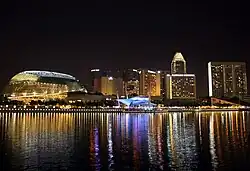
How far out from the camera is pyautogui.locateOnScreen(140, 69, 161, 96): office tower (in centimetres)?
17500

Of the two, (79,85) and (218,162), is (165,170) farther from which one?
(79,85)

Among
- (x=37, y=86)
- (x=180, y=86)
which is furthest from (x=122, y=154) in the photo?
(x=180, y=86)

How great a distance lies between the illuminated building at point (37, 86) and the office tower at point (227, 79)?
81.1 meters

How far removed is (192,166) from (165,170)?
1.39 meters

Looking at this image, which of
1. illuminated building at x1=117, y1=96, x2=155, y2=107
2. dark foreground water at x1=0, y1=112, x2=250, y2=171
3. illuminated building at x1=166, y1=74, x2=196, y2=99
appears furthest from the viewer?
illuminated building at x1=166, y1=74, x2=196, y2=99

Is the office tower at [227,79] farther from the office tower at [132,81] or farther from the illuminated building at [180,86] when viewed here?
the office tower at [132,81]

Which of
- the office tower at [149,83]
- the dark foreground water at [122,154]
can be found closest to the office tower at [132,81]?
the office tower at [149,83]

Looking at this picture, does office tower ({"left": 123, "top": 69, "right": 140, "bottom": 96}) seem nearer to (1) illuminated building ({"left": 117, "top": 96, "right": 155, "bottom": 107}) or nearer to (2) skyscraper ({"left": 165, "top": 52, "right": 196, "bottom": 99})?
(2) skyscraper ({"left": 165, "top": 52, "right": 196, "bottom": 99})

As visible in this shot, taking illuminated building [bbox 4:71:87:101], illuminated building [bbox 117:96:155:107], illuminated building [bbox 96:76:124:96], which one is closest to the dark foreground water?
illuminated building [bbox 117:96:155:107]

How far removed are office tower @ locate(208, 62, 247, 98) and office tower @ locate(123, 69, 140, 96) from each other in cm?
3932

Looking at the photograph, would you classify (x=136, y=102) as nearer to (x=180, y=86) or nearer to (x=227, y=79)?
(x=180, y=86)

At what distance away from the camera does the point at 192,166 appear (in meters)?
14.0

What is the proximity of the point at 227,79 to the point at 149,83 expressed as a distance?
137 ft

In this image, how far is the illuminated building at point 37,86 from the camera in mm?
118375
